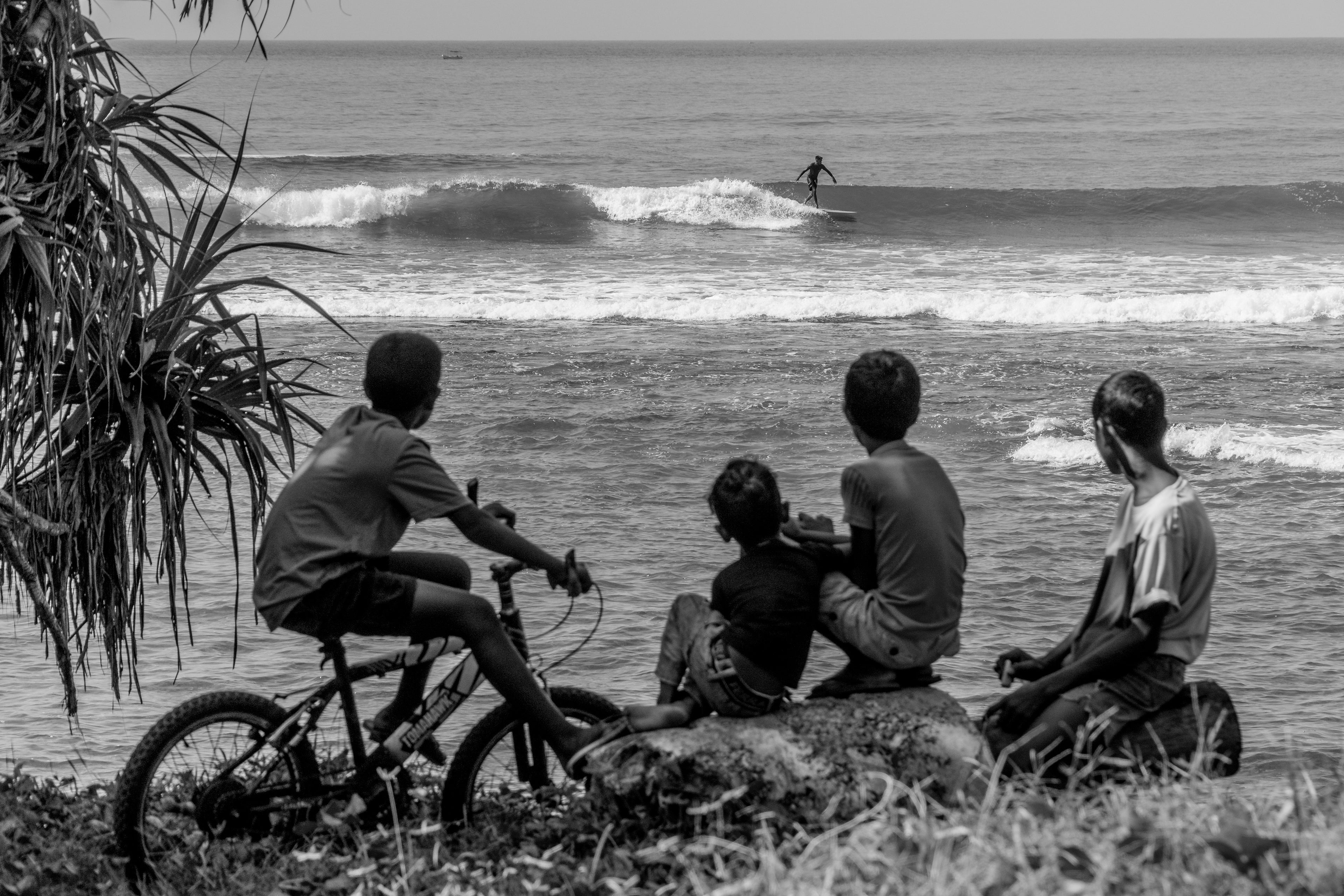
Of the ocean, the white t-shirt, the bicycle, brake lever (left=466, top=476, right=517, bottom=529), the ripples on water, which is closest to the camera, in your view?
the white t-shirt

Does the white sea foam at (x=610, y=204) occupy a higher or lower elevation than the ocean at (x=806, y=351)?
higher

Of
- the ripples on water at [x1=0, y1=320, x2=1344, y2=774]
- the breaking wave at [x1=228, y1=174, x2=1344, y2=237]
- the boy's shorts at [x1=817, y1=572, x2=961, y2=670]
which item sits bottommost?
the ripples on water at [x1=0, y1=320, x2=1344, y2=774]

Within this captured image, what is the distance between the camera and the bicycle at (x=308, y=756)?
3834 millimetres

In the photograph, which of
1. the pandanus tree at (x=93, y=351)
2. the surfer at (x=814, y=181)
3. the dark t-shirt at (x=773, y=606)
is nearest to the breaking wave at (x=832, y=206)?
the surfer at (x=814, y=181)

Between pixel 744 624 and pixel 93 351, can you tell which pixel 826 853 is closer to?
pixel 744 624

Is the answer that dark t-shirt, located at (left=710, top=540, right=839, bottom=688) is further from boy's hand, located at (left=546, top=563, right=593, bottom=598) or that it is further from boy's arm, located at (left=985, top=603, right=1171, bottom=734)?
boy's arm, located at (left=985, top=603, right=1171, bottom=734)

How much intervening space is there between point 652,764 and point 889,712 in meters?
0.66

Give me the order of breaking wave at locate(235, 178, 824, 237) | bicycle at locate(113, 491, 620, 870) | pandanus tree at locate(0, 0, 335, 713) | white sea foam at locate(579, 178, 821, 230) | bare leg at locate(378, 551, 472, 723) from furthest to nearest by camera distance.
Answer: white sea foam at locate(579, 178, 821, 230), breaking wave at locate(235, 178, 824, 237), pandanus tree at locate(0, 0, 335, 713), bare leg at locate(378, 551, 472, 723), bicycle at locate(113, 491, 620, 870)

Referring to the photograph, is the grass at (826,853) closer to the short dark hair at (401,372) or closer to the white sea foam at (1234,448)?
the short dark hair at (401,372)

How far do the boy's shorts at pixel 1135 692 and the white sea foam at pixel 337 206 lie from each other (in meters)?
29.9

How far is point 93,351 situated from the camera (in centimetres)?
469

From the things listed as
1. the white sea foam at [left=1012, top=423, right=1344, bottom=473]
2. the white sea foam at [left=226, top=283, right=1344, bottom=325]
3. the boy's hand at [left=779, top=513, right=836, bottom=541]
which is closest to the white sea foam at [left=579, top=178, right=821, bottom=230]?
the white sea foam at [left=226, top=283, right=1344, bottom=325]

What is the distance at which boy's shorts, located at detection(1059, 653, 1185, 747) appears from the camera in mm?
3600

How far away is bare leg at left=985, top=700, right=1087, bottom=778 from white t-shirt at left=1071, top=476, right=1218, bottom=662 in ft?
0.72
